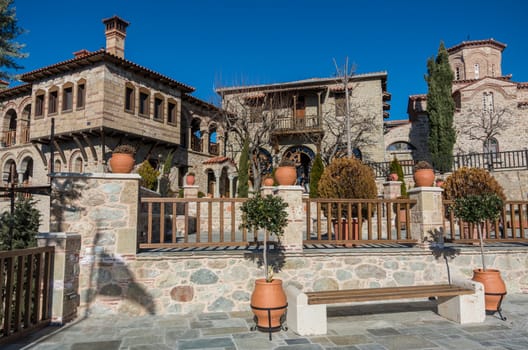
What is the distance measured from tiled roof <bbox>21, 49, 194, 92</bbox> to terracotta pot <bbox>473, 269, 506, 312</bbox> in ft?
50.4

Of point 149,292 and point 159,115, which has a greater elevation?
point 159,115

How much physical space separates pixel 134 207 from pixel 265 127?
16154 millimetres

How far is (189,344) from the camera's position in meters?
4.19

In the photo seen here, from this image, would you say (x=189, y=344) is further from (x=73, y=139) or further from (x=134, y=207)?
(x=73, y=139)

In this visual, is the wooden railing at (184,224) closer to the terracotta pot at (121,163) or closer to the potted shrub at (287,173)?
the terracotta pot at (121,163)

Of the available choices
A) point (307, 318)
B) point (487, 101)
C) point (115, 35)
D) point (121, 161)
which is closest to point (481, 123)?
point (487, 101)

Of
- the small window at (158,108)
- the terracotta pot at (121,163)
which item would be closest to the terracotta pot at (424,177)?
the terracotta pot at (121,163)

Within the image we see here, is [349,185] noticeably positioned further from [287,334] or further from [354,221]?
[287,334]

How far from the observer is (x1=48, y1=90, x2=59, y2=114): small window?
17.0 m

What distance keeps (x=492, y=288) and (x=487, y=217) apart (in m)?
1.03

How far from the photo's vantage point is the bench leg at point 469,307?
16.3 feet

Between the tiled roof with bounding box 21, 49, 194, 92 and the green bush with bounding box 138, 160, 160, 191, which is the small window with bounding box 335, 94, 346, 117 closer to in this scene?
the tiled roof with bounding box 21, 49, 194, 92

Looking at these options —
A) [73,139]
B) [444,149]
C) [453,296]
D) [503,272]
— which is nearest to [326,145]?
[444,149]

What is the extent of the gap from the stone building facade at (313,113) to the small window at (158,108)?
412 cm
